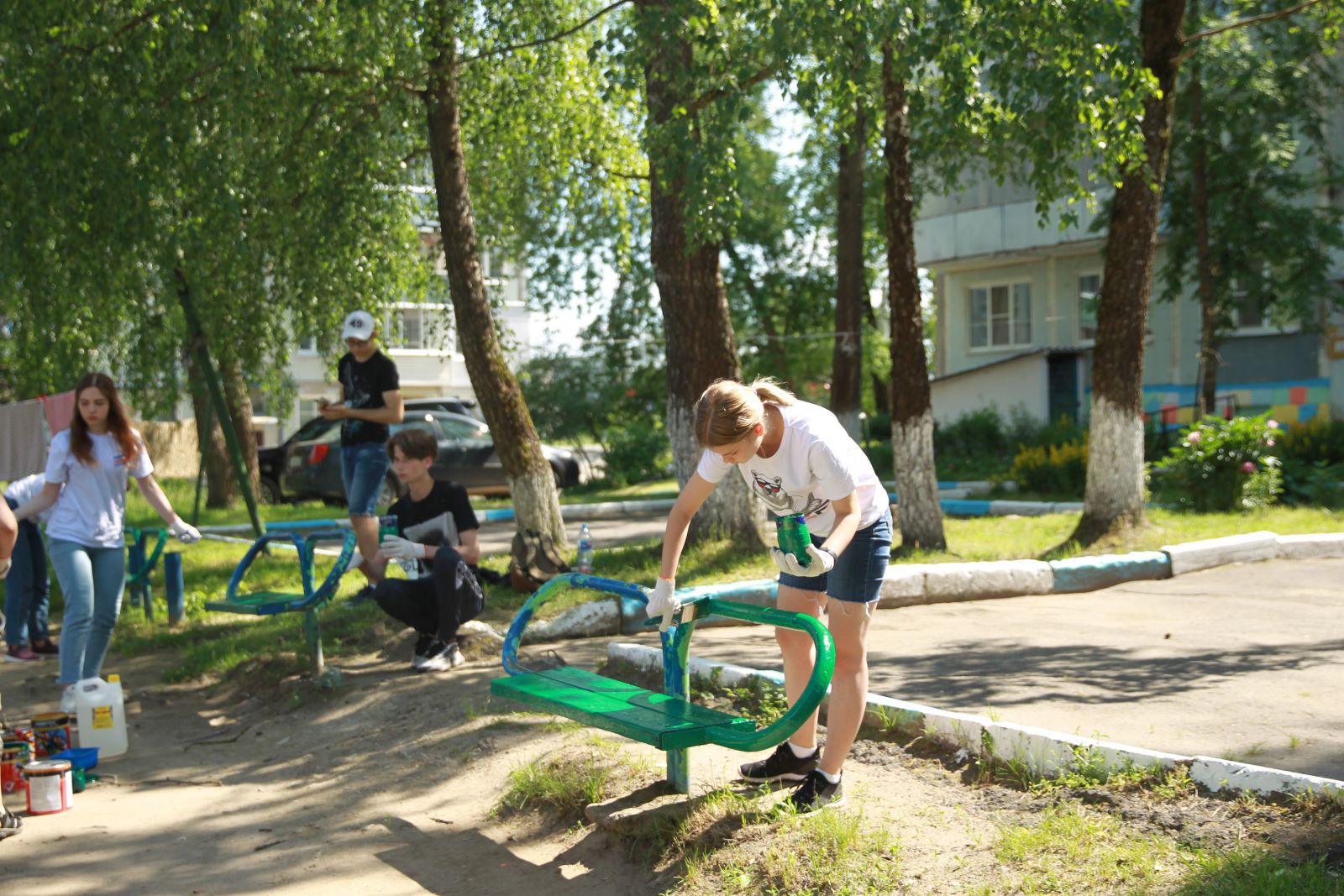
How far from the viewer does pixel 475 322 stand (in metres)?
9.98

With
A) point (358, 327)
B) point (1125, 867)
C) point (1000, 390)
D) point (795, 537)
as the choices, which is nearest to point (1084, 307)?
point (1000, 390)

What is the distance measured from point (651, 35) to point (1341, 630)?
5569 millimetres

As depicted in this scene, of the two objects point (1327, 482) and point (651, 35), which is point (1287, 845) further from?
point (1327, 482)

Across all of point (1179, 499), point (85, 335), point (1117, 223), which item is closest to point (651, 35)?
point (1117, 223)

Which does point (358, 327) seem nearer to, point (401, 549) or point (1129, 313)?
point (401, 549)

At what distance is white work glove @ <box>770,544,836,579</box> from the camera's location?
13.1ft

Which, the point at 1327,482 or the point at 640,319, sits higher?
the point at 640,319

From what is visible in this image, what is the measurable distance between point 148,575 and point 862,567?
7477mm

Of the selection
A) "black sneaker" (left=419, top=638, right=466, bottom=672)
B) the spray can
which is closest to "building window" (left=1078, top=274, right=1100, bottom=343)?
"black sneaker" (left=419, top=638, right=466, bottom=672)

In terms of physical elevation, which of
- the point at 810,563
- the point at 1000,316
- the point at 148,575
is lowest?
the point at 148,575

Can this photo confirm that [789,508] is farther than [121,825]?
No

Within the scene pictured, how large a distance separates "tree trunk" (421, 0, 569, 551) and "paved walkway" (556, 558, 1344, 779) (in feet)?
7.87

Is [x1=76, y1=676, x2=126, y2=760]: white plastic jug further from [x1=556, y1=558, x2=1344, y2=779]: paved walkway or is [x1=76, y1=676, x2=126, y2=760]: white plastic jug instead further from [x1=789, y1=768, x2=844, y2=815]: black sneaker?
[x1=789, y1=768, x2=844, y2=815]: black sneaker

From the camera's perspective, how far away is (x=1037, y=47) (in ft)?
27.9
